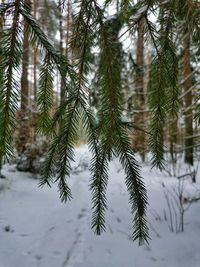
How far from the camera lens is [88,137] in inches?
39.6

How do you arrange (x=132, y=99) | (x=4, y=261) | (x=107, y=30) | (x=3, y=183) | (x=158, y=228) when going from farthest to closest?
1. (x=132, y=99)
2. (x=3, y=183)
3. (x=158, y=228)
4. (x=4, y=261)
5. (x=107, y=30)

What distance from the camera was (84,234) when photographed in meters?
3.16

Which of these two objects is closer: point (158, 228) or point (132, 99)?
point (158, 228)

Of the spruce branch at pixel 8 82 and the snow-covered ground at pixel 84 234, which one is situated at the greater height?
the spruce branch at pixel 8 82

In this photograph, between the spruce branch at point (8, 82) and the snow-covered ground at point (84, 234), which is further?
the snow-covered ground at point (84, 234)

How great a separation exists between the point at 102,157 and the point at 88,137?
0.09 m

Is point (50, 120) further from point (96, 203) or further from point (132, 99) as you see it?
point (132, 99)

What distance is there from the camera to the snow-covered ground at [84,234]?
2.66 metres

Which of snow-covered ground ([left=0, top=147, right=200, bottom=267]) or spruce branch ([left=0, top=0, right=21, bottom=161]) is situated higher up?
spruce branch ([left=0, top=0, right=21, bottom=161])

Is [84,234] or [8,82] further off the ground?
[8,82]

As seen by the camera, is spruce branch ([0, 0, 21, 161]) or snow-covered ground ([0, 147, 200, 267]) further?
snow-covered ground ([0, 147, 200, 267])

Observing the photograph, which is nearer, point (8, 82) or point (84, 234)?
point (8, 82)

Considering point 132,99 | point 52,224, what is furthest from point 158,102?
point 132,99

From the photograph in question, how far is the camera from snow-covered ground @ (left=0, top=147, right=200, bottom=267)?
8.72 ft
